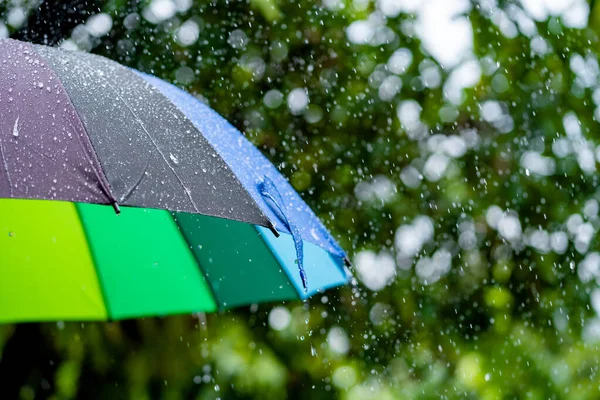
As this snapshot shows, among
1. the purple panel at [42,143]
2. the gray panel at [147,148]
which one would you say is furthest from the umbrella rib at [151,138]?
the purple panel at [42,143]

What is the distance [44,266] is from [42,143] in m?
0.78

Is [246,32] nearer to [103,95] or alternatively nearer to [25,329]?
[25,329]

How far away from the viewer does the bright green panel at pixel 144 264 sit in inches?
73.7

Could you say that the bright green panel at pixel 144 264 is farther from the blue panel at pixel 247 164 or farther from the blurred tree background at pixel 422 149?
the blurred tree background at pixel 422 149

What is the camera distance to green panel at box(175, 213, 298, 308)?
5.91 feet

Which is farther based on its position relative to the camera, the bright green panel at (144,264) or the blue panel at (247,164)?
the bright green panel at (144,264)

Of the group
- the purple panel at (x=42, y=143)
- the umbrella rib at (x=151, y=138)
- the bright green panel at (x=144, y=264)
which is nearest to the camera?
the purple panel at (x=42, y=143)

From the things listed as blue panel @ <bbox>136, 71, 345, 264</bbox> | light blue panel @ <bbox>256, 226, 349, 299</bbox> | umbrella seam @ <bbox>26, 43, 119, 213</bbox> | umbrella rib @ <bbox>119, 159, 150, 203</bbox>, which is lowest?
light blue panel @ <bbox>256, 226, 349, 299</bbox>

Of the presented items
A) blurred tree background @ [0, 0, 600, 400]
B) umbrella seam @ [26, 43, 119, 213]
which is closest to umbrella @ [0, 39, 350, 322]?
umbrella seam @ [26, 43, 119, 213]

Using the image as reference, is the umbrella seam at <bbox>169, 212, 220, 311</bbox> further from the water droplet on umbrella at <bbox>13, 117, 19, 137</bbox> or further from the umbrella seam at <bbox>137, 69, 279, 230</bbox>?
the water droplet on umbrella at <bbox>13, 117, 19, 137</bbox>

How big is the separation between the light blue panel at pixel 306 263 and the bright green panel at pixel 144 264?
0.23 metres

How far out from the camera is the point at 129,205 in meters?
1.11

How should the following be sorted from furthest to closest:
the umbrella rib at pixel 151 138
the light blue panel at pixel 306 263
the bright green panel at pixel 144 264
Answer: the bright green panel at pixel 144 264 → the light blue panel at pixel 306 263 → the umbrella rib at pixel 151 138

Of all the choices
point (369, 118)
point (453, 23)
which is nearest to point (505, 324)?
point (369, 118)
